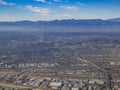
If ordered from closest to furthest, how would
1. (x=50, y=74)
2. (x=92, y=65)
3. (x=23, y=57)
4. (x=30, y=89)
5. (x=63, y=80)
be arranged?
(x=30, y=89), (x=63, y=80), (x=50, y=74), (x=92, y=65), (x=23, y=57)

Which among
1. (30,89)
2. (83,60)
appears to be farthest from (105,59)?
(30,89)

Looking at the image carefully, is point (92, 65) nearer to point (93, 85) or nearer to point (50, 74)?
point (50, 74)

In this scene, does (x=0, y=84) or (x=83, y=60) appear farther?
(x=83, y=60)

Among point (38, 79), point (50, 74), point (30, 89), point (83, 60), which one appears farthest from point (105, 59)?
point (30, 89)

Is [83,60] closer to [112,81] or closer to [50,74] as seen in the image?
[50,74]

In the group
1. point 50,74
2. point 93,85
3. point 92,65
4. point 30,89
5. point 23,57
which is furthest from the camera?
point 23,57

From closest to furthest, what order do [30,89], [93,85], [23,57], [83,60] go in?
1. [30,89]
2. [93,85]
3. [83,60]
4. [23,57]

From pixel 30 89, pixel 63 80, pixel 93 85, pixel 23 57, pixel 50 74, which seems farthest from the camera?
pixel 23 57

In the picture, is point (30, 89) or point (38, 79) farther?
point (38, 79)
